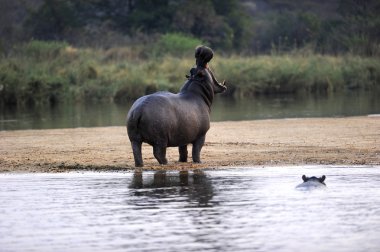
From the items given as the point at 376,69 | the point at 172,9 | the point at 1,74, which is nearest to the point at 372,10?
the point at 172,9

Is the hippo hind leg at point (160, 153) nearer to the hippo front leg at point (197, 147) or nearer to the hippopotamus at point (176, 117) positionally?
the hippopotamus at point (176, 117)

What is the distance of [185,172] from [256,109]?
49.5 feet

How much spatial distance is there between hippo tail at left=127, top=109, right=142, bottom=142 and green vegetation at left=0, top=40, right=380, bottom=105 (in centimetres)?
2013

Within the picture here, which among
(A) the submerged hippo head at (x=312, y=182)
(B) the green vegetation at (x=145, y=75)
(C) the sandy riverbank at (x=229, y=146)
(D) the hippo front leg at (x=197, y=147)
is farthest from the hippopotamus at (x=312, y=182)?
(B) the green vegetation at (x=145, y=75)

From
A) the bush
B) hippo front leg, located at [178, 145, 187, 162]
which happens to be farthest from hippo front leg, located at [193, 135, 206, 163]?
the bush

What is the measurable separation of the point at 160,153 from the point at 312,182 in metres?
3.11

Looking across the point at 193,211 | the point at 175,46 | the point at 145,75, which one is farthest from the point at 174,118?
the point at 175,46

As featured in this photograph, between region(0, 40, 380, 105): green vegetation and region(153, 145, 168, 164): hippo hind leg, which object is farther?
region(0, 40, 380, 105): green vegetation

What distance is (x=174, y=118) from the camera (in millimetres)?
15367

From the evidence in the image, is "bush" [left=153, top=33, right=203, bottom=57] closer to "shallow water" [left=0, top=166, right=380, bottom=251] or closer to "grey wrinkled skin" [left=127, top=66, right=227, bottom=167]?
"grey wrinkled skin" [left=127, top=66, right=227, bottom=167]

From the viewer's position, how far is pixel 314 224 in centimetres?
1101

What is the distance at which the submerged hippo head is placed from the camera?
42.7 ft

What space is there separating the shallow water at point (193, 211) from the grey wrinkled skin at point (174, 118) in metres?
0.57

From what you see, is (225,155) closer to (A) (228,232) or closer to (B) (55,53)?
(A) (228,232)
